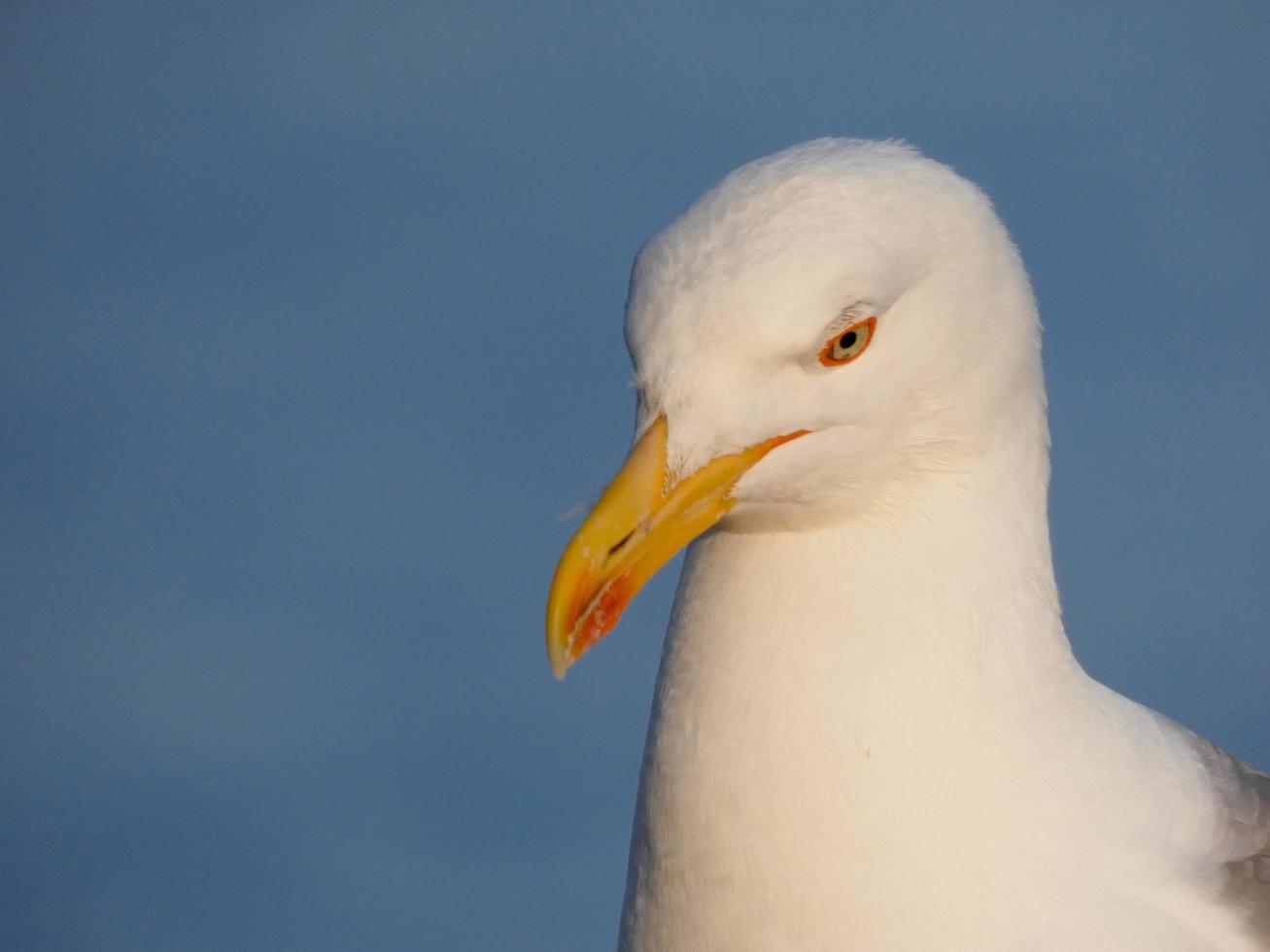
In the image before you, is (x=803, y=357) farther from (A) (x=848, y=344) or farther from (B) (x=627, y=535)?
(B) (x=627, y=535)

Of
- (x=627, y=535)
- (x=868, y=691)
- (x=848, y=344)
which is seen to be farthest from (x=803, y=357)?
(x=868, y=691)

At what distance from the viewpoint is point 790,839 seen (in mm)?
2330

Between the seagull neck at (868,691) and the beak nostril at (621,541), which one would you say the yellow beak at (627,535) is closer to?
the beak nostril at (621,541)

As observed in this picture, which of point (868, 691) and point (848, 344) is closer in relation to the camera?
point (848, 344)

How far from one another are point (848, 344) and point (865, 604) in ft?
1.06

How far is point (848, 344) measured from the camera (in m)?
2.19

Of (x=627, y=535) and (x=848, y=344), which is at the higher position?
(x=848, y=344)

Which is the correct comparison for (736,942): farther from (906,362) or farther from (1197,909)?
(906,362)

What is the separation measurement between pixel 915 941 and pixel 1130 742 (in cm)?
41

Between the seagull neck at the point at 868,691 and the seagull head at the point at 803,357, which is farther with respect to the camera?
the seagull neck at the point at 868,691

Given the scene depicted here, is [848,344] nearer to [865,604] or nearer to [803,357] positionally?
[803,357]

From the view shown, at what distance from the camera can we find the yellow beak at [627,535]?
2139mm

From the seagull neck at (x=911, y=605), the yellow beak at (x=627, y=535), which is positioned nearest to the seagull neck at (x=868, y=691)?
the seagull neck at (x=911, y=605)

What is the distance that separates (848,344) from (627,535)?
333 millimetres
